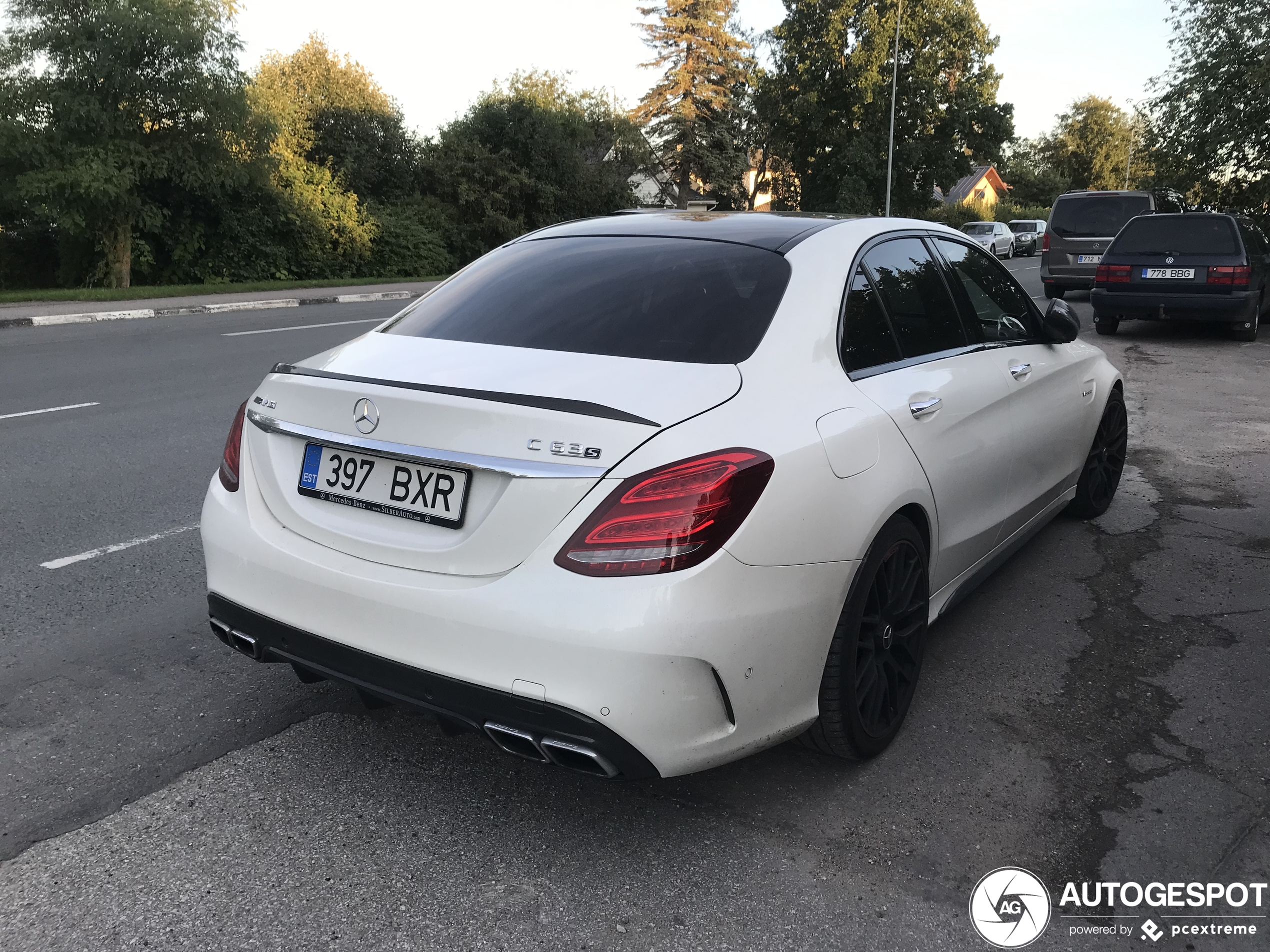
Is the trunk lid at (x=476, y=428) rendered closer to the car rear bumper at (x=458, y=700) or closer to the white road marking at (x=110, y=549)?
the car rear bumper at (x=458, y=700)

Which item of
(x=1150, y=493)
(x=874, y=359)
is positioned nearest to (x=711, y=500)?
(x=874, y=359)

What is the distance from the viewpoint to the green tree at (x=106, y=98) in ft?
71.9

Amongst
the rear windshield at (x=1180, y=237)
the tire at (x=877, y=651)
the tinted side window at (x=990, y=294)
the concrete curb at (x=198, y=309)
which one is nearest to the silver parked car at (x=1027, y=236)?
the concrete curb at (x=198, y=309)

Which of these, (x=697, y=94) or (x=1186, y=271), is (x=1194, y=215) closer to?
(x=1186, y=271)

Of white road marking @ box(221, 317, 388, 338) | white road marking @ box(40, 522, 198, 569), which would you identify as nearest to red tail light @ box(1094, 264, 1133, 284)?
white road marking @ box(221, 317, 388, 338)

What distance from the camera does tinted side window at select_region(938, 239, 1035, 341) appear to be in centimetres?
402

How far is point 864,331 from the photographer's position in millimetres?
3152

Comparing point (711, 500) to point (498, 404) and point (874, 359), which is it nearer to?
point (498, 404)

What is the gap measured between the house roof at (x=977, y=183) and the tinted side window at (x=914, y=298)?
300 ft

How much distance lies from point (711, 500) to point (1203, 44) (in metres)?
19.6

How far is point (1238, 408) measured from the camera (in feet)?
29.6

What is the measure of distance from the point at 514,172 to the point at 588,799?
116 feet

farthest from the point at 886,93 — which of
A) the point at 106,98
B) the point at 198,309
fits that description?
the point at 198,309
